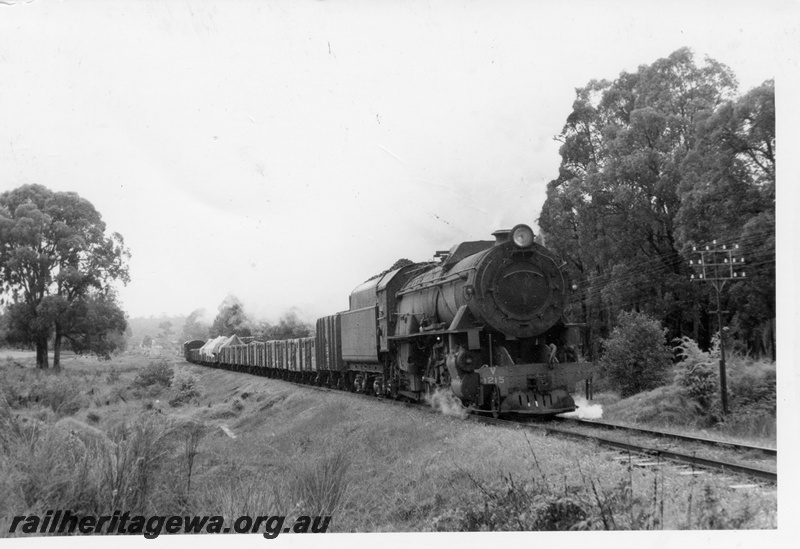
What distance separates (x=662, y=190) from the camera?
41.3ft

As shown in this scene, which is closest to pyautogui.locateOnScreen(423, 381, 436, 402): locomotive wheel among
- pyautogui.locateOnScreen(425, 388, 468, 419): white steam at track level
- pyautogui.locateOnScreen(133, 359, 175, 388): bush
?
pyautogui.locateOnScreen(425, 388, 468, 419): white steam at track level

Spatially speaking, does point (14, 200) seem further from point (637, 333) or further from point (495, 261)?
point (637, 333)

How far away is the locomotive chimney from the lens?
9625 mm

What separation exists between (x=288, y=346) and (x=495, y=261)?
13.2m

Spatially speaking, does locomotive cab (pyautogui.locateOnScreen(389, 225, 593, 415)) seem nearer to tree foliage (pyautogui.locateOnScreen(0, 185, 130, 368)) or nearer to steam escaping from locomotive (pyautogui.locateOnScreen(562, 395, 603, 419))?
steam escaping from locomotive (pyautogui.locateOnScreen(562, 395, 603, 419))

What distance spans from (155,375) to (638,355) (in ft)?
33.0

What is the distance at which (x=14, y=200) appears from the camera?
798cm

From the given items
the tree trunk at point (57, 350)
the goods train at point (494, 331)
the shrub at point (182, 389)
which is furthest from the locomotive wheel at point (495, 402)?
the tree trunk at point (57, 350)

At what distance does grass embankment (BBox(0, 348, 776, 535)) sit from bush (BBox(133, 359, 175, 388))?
84cm

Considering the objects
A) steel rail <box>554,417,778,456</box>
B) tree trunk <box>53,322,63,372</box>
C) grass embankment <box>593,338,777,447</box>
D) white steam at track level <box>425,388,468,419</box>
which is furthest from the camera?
white steam at track level <box>425,388,468,419</box>

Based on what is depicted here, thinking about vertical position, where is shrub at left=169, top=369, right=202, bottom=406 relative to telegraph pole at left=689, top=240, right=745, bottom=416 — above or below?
below

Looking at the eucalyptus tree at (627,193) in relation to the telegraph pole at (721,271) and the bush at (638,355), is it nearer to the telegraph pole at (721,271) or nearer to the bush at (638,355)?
the bush at (638,355)

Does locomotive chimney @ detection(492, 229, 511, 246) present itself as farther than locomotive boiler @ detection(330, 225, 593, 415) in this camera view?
Yes

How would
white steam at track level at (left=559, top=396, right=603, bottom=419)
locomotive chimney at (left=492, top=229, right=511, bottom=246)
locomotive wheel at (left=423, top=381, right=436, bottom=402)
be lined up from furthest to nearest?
locomotive wheel at (left=423, top=381, right=436, bottom=402), white steam at track level at (left=559, top=396, right=603, bottom=419), locomotive chimney at (left=492, top=229, right=511, bottom=246)
